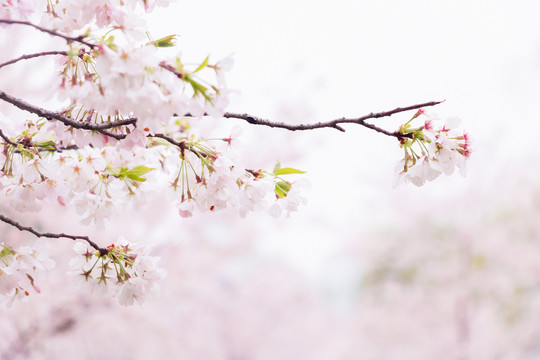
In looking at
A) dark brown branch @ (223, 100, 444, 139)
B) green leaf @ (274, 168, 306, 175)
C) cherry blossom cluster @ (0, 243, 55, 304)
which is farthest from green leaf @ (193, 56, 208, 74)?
cherry blossom cluster @ (0, 243, 55, 304)

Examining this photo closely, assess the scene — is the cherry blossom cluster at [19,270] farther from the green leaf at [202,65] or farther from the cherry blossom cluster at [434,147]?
the cherry blossom cluster at [434,147]

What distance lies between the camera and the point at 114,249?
32.5 inches

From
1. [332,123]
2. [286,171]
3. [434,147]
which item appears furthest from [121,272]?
[434,147]

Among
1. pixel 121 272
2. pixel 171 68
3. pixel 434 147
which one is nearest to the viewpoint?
pixel 171 68

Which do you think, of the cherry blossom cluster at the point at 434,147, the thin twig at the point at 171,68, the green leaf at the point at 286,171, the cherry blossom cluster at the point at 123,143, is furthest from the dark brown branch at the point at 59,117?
the cherry blossom cluster at the point at 434,147

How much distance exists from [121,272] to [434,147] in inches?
21.4

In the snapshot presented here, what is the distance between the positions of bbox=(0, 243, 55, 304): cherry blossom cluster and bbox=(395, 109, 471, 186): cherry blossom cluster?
2.24ft

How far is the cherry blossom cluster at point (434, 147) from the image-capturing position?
71cm

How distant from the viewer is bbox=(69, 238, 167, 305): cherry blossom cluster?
32.0 inches

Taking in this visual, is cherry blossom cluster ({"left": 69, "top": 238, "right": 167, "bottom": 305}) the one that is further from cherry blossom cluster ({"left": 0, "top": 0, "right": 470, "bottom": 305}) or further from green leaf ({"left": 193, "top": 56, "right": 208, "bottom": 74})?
green leaf ({"left": 193, "top": 56, "right": 208, "bottom": 74})

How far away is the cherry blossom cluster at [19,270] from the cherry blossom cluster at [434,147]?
683 mm

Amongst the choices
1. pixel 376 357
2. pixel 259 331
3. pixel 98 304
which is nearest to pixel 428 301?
pixel 376 357

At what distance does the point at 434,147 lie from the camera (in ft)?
2.33

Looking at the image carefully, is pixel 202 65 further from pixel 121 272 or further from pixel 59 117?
pixel 121 272
